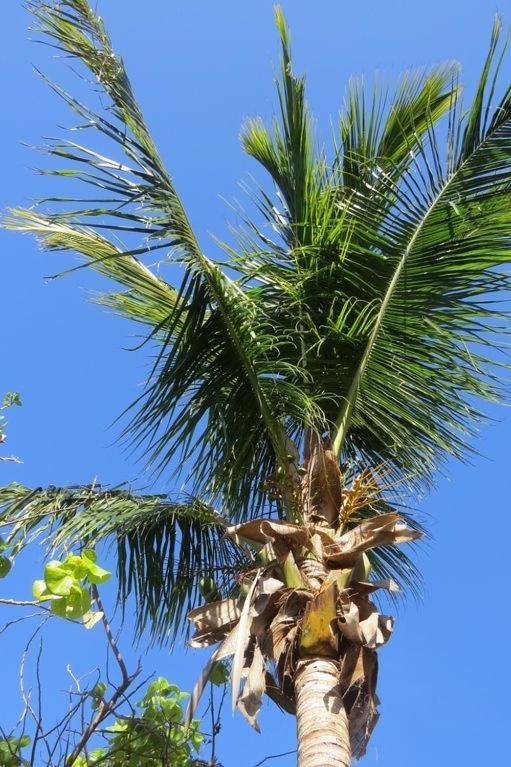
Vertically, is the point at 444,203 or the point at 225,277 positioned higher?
the point at 444,203

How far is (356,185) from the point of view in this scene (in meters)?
5.66

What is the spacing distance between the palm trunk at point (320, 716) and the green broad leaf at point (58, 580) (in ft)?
3.71

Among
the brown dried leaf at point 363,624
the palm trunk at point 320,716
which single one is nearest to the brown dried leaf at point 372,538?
the brown dried leaf at point 363,624

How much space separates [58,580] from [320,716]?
1.21 metres

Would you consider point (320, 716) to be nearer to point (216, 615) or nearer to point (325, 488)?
point (216, 615)

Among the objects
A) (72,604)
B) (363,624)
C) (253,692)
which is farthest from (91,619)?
(363,624)

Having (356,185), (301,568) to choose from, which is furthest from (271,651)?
(356,185)

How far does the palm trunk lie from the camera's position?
11.3 feet

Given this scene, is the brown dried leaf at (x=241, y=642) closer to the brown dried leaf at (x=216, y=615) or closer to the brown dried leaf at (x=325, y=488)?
the brown dried leaf at (x=216, y=615)

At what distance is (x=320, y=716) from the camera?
3613mm

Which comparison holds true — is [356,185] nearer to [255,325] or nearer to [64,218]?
[255,325]

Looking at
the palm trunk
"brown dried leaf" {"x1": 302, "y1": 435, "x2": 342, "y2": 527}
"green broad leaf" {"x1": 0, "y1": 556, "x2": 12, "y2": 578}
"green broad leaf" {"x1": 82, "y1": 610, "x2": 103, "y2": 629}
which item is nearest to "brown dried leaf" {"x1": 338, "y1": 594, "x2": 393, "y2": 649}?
the palm trunk

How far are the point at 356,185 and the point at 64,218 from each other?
1931mm

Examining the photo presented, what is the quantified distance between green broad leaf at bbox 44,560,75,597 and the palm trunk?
1.13 metres
